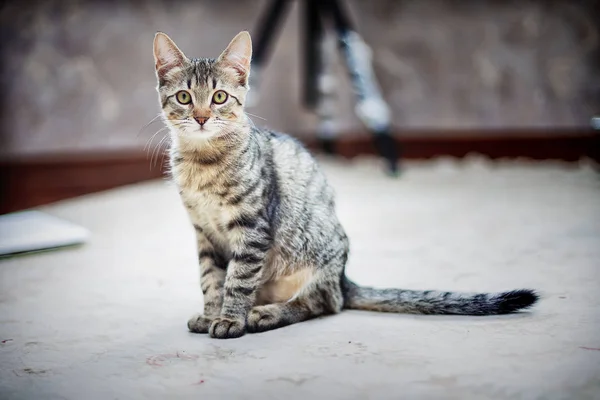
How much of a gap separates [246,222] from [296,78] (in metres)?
3.18

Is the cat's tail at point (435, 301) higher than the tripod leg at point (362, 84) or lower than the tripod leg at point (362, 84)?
lower

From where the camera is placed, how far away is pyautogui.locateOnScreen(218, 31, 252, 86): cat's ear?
4.73 feet

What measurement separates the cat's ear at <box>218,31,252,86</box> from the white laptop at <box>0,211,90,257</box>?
101 centimetres

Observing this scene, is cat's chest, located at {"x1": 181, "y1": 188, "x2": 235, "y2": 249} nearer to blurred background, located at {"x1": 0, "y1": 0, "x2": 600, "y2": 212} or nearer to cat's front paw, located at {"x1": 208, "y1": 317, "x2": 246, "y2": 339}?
cat's front paw, located at {"x1": 208, "y1": 317, "x2": 246, "y2": 339}

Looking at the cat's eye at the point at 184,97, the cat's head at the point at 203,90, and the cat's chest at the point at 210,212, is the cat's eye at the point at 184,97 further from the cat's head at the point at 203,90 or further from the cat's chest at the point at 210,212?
the cat's chest at the point at 210,212

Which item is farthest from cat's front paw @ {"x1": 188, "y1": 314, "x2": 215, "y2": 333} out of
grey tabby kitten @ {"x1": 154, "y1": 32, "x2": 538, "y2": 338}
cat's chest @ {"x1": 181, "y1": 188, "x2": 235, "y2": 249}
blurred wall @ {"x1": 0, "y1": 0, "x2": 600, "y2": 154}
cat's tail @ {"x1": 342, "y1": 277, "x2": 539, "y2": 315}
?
blurred wall @ {"x1": 0, "y1": 0, "x2": 600, "y2": 154}

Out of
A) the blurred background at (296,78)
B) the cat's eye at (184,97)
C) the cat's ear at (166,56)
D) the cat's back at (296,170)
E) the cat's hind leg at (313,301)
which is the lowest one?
the cat's hind leg at (313,301)

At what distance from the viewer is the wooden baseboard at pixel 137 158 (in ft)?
11.2

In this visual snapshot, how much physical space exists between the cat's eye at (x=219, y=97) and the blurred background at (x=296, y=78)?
1.99 metres

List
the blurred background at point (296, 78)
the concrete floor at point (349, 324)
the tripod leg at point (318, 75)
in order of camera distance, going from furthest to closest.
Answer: the tripod leg at point (318, 75), the blurred background at point (296, 78), the concrete floor at point (349, 324)

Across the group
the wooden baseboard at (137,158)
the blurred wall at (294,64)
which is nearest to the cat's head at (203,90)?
the wooden baseboard at (137,158)

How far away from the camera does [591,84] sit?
3.87 meters

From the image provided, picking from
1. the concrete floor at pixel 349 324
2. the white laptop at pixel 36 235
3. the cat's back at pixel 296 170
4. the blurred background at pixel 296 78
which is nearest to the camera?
the concrete floor at pixel 349 324

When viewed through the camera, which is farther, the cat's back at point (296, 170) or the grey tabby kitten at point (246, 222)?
the cat's back at point (296, 170)
